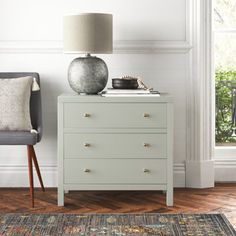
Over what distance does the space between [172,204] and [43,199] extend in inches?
34.8

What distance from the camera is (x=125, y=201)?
4.19 m

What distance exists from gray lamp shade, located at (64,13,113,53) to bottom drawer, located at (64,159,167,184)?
2.42 ft

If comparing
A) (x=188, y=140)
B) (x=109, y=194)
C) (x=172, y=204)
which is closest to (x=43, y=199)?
(x=109, y=194)

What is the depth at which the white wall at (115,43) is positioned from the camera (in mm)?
4496

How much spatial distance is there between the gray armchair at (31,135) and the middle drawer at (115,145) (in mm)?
238

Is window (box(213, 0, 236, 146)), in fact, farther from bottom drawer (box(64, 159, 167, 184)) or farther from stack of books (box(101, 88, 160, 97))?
bottom drawer (box(64, 159, 167, 184))

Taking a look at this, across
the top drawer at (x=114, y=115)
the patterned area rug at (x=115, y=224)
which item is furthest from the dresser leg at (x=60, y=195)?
the top drawer at (x=114, y=115)

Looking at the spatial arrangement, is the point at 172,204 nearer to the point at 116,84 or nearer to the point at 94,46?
the point at 116,84

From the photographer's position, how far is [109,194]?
440cm

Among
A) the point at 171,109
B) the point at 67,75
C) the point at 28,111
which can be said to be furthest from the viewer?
the point at 67,75

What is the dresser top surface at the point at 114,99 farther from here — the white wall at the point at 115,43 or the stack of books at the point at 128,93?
the white wall at the point at 115,43

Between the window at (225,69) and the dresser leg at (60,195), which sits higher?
the window at (225,69)

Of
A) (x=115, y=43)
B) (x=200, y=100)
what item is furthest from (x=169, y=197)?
(x=115, y=43)

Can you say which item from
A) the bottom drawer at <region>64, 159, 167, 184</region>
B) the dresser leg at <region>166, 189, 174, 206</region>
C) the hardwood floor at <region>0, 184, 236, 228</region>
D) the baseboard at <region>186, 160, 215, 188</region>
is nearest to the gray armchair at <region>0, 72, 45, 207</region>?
the hardwood floor at <region>0, 184, 236, 228</region>
